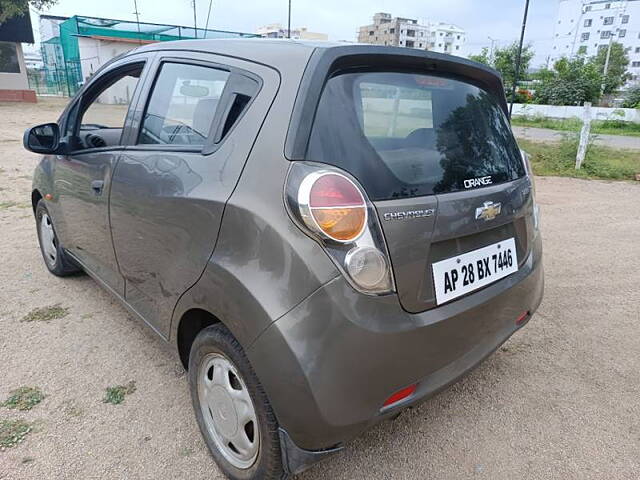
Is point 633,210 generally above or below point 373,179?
below

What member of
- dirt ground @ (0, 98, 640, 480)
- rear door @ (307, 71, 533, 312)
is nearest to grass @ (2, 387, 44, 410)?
dirt ground @ (0, 98, 640, 480)

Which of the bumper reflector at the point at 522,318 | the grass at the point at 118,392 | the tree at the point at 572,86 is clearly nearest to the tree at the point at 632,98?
the tree at the point at 572,86

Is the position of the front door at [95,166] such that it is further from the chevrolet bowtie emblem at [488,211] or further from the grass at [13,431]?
the chevrolet bowtie emblem at [488,211]

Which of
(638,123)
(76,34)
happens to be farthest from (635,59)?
(76,34)

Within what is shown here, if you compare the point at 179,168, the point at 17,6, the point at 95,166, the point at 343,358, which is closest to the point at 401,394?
the point at 343,358

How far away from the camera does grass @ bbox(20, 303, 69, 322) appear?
3068 millimetres

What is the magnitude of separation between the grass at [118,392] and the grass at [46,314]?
3.35 ft

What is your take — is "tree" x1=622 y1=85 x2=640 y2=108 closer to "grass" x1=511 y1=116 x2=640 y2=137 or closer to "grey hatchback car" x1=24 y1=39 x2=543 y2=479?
"grass" x1=511 y1=116 x2=640 y2=137

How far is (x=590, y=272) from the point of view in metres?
4.14

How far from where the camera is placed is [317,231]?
1.42m

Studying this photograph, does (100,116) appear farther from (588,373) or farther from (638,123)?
(638,123)

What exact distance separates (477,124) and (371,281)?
3.25ft

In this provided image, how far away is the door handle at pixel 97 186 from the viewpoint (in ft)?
8.15

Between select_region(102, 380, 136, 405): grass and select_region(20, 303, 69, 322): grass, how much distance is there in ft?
3.35
